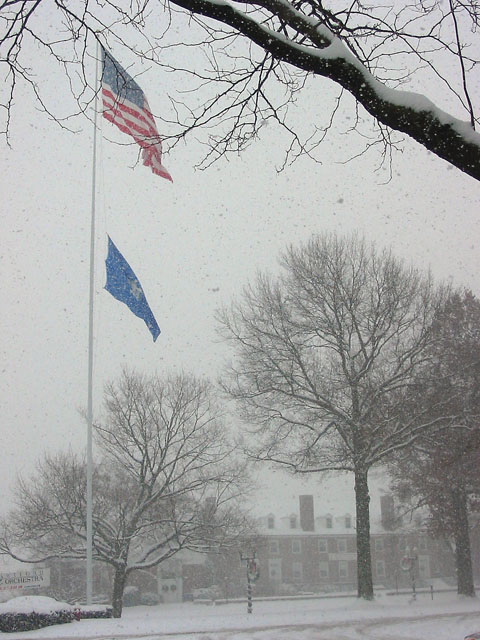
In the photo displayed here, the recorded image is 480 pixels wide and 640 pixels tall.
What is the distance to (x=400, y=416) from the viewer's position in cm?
2131

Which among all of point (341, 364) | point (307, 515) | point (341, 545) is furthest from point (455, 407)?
point (307, 515)

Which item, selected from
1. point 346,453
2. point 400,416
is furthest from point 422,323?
point 346,453

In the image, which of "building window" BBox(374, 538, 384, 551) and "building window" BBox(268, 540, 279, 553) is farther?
"building window" BBox(374, 538, 384, 551)

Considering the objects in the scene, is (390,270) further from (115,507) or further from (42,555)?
(42,555)

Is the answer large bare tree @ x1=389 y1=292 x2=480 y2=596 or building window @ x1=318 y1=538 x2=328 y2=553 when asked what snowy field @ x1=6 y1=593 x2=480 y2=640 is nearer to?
large bare tree @ x1=389 y1=292 x2=480 y2=596

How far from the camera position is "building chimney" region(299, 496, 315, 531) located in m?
61.9

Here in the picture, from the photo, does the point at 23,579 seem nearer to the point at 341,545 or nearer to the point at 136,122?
the point at 136,122

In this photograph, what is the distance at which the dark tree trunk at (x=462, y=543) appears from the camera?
25500 millimetres

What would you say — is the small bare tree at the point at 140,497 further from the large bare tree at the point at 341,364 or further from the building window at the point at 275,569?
the building window at the point at 275,569

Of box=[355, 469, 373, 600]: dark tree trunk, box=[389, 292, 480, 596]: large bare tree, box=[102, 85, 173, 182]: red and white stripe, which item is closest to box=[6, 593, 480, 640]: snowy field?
box=[355, 469, 373, 600]: dark tree trunk

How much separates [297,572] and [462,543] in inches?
1422

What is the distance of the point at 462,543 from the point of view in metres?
26.3

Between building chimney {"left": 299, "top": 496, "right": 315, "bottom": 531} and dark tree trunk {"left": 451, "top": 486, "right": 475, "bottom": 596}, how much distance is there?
120 ft

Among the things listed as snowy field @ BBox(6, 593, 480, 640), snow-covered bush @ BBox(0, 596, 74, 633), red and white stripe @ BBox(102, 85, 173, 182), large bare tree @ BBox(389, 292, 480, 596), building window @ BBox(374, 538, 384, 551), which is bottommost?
building window @ BBox(374, 538, 384, 551)
